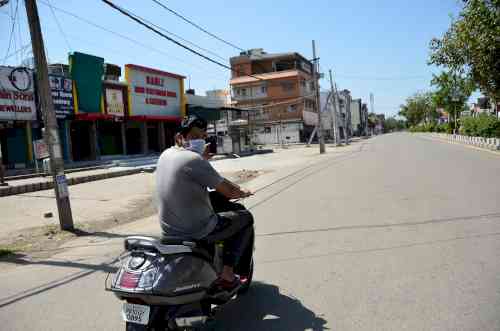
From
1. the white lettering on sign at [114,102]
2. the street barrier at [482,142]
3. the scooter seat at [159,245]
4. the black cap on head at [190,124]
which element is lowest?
the street barrier at [482,142]

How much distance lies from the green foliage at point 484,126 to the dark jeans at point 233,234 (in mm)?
28991

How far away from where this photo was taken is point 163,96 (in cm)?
3256

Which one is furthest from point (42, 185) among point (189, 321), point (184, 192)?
point (189, 321)

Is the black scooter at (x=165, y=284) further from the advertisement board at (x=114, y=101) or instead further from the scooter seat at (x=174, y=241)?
the advertisement board at (x=114, y=101)

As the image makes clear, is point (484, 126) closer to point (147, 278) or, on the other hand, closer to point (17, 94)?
point (17, 94)

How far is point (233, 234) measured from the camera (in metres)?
3.85

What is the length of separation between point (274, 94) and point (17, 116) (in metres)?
44.2

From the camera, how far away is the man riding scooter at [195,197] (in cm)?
342

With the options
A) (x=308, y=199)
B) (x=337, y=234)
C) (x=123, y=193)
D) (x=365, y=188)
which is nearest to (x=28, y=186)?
(x=123, y=193)

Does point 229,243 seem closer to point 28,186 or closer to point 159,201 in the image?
point 159,201

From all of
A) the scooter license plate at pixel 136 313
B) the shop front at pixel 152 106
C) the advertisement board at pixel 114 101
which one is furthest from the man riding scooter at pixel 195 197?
the shop front at pixel 152 106

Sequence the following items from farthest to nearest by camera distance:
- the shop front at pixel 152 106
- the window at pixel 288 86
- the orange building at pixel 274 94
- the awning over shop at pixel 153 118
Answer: the orange building at pixel 274 94
the window at pixel 288 86
the awning over shop at pixel 153 118
the shop front at pixel 152 106

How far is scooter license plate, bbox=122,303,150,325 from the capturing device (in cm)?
292

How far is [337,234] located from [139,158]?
23073mm
